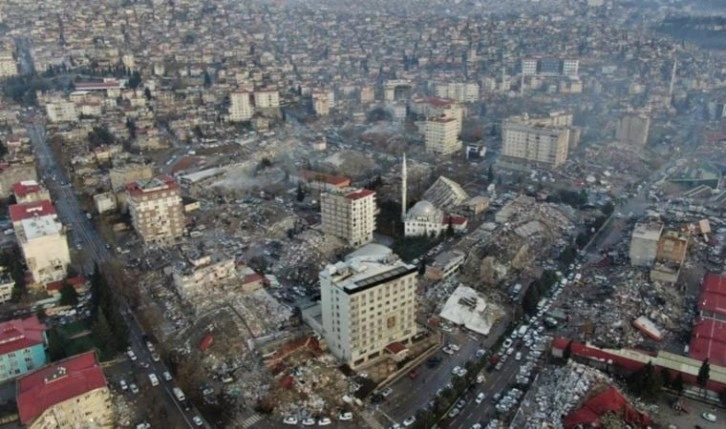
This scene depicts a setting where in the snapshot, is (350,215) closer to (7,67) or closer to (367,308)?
(367,308)

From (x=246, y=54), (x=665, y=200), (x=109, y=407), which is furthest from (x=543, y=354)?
(x=246, y=54)

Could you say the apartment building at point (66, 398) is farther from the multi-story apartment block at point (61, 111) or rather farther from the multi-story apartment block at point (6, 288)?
the multi-story apartment block at point (61, 111)

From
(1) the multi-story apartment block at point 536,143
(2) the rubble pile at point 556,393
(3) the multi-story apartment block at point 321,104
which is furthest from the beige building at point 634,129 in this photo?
(2) the rubble pile at point 556,393

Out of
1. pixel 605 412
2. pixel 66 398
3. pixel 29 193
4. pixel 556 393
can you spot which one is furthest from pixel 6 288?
pixel 605 412

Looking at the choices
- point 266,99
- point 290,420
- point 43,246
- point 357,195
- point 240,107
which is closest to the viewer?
point 290,420

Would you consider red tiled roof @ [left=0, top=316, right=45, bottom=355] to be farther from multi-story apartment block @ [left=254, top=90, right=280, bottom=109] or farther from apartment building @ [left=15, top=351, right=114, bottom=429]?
multi-story apartment block @ [left=254, top=90, right=280, bottom=109]

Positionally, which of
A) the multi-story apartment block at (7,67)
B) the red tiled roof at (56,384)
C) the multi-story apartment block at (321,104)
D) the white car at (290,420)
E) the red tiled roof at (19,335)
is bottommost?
the white car at (290,420)
